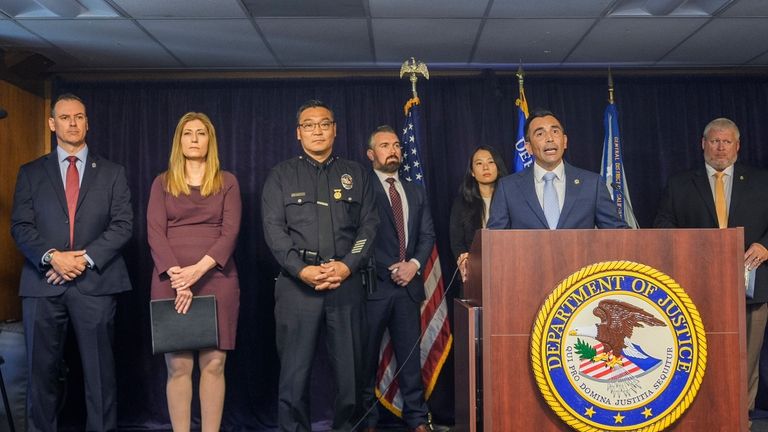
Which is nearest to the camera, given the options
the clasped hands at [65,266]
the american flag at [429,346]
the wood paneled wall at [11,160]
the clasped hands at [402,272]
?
the clasped hands at [65,266]

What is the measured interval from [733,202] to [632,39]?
3.91 feet

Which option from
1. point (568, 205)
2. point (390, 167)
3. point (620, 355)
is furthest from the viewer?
point (390, 167)

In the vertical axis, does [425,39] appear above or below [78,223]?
above

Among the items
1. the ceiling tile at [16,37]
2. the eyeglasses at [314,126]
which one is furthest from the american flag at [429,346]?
the ceiling tile at [16,37]

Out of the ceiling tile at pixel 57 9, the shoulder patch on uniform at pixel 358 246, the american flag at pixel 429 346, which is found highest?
the ceiling tile at pixel 57 9

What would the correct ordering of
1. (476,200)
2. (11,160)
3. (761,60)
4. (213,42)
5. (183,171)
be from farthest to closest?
1. (761,60)
2. (11,160)
3. (213,42)
4. (476,200)
5. (183,171)

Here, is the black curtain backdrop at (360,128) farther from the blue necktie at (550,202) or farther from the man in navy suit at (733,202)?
the blue necktie at (550,202)

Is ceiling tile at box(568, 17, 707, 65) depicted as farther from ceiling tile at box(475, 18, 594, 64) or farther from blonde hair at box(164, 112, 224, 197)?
blonde hair at box(164, 112, 224, 197)

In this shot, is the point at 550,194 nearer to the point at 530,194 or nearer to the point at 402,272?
the point at 530,194

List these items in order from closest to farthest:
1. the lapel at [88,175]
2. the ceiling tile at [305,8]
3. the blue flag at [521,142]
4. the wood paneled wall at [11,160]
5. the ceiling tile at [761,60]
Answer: the lapel at [88,175] → the ceiling tile at [305,8] → the wood paneled wall at [11,160] → the blue flag at [521,142] → the ceiling tile at [761,60]

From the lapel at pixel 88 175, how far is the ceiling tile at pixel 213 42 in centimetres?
87

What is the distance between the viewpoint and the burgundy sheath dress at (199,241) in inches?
137

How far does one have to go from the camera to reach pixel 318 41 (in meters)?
4.43

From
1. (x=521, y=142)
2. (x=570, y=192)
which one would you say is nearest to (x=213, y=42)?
(x=521, y=142)
